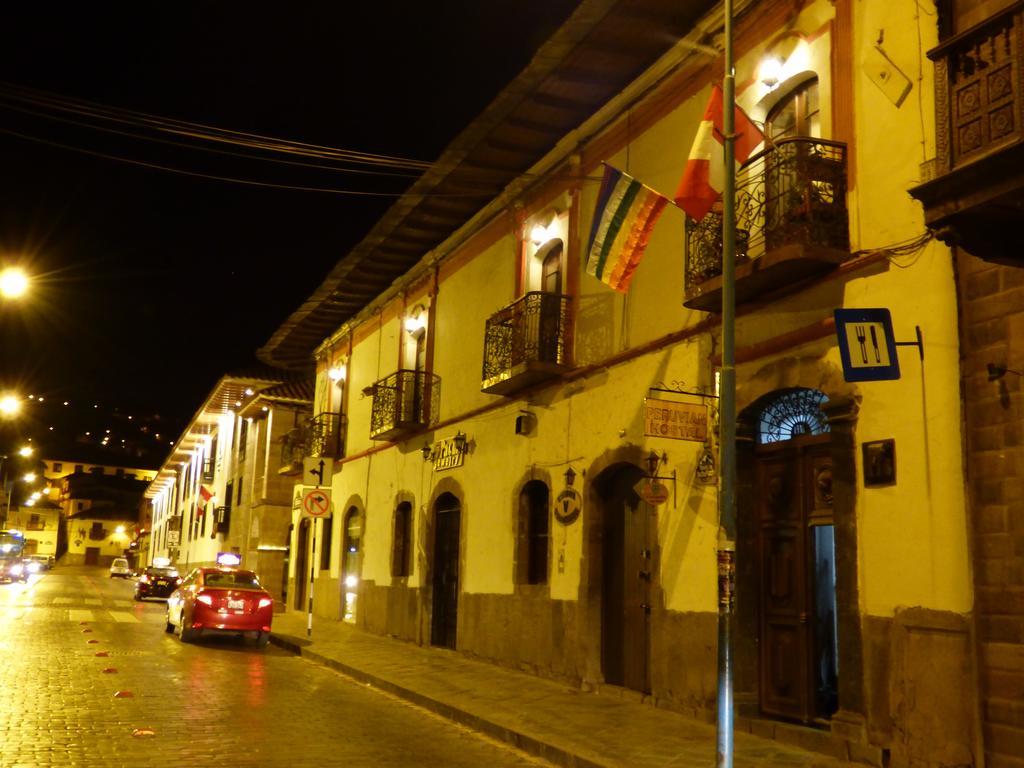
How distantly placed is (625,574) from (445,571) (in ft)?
21.6

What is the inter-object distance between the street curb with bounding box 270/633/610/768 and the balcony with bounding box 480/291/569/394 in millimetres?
4980

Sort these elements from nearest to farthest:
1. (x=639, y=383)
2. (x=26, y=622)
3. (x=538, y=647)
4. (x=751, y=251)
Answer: (x=751, y=251) → (x=639, y=383) → (x=538, y=647) → (x=26, y=622)

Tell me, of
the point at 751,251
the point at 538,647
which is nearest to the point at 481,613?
the point at 538,647

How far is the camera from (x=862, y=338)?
8.73m

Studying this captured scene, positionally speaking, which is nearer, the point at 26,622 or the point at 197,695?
the point at 197,695

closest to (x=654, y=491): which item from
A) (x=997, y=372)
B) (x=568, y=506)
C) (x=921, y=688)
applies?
(x=568, y=506)

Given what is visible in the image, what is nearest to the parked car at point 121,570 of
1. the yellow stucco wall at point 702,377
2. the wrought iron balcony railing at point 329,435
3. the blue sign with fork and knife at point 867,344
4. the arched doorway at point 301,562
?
the arched doorway at point 301,562

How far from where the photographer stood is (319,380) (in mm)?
29578

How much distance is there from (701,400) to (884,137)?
143 inches

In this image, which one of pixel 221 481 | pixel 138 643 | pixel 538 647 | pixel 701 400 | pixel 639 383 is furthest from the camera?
pixel 221 481

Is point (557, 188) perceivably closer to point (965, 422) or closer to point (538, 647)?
point (538, 647)

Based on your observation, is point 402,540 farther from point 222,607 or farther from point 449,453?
point 222,607

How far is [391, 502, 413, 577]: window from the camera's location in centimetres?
2102

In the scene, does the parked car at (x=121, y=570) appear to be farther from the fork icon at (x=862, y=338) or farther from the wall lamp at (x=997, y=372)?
the wall lamp at (x=997, y=372)
